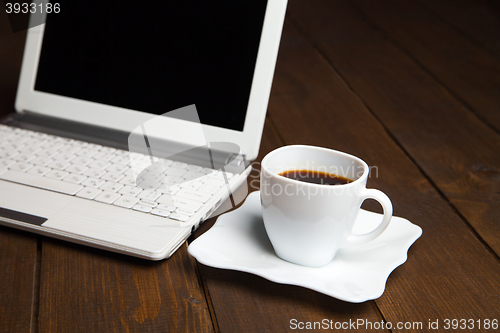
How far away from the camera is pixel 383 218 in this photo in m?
0.48

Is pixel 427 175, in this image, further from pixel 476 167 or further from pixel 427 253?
pixel 427 253

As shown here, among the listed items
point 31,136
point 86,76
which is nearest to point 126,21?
point 86,76

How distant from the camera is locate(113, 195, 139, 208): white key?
562 millimetres

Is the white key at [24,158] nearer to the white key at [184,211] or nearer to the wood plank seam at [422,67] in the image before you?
the white key at [184,211]

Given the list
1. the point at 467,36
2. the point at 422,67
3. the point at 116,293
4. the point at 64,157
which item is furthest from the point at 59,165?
the point at 467,36

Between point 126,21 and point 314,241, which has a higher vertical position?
point 126,21

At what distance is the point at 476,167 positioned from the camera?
0.77 meters

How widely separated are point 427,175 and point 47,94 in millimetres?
649

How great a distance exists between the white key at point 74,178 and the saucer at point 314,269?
8.2 inches

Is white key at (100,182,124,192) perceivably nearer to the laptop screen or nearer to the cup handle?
the laptop screen

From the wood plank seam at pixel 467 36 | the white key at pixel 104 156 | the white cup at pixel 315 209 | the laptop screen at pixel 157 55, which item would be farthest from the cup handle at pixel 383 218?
the wood plank seam at pixel 467 36

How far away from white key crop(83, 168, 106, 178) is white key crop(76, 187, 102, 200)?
38 mm

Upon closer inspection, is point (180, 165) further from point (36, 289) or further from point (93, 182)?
point (36, 289)

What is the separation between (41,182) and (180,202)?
0.64 ft
